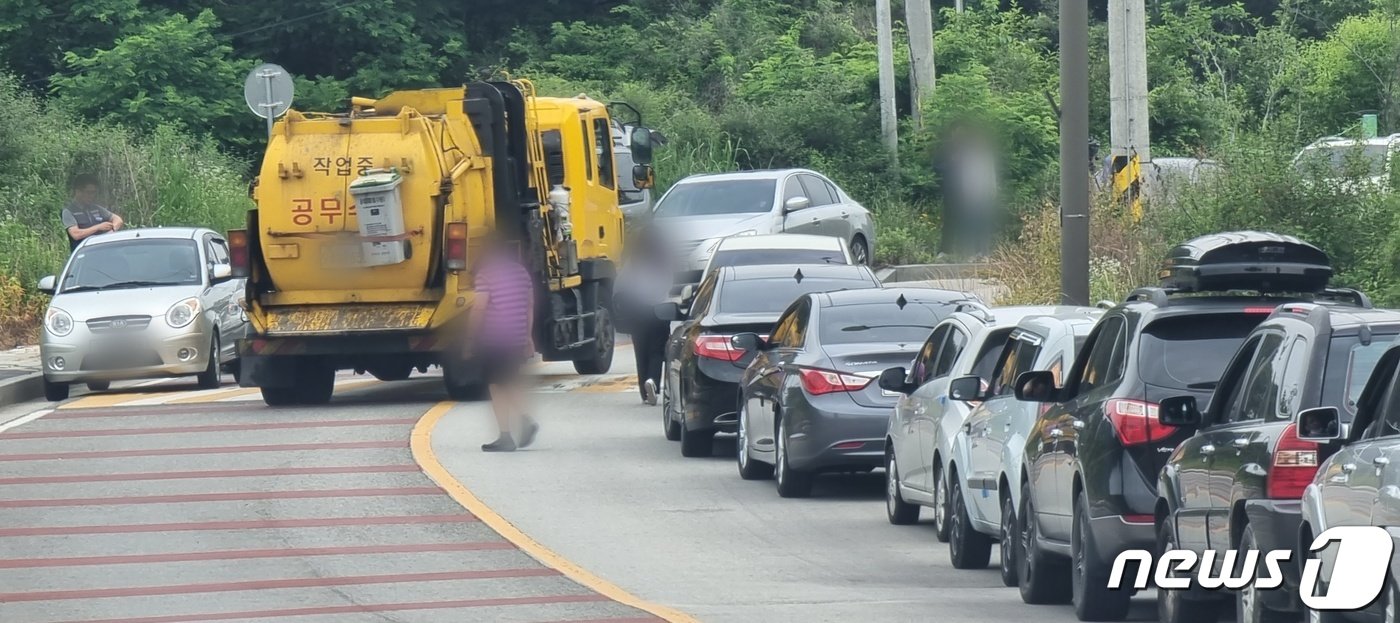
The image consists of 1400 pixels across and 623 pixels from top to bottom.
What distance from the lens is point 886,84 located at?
3956 centimetres

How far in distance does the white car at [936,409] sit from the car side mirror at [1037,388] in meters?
2.15

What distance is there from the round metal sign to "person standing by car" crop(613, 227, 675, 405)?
15.0 ft

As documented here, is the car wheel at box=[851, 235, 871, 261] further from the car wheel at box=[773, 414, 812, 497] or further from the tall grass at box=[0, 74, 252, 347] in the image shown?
the car wheel at box=[773, 414, 812, 497]

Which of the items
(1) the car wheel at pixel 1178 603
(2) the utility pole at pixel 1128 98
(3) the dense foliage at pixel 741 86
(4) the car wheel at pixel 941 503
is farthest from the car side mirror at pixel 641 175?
(1) the car wheel at pixel 1178 603

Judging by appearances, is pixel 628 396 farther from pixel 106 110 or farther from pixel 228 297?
pixel 106 110

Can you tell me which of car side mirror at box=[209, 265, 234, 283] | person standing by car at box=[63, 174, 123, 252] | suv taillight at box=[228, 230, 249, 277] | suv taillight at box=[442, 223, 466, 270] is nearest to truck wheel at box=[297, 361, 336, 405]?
suv taillight at box=[228, 230, 249, 277]

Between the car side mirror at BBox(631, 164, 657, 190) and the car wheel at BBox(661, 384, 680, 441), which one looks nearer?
the car wheel at BBox(661, 384, 680, 441)

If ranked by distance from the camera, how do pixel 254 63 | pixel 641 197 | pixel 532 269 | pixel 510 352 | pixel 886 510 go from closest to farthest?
pixel 886 510
pixel 510 352
pixel 532 269
pixel 641 197
pixel 254 63

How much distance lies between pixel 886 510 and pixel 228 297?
1106cm

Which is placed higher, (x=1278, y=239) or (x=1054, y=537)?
(x=1278, y=239)

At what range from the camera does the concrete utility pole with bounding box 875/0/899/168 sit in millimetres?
39250

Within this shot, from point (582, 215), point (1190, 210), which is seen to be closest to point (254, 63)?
point (582, 215)

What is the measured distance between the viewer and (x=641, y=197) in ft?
100

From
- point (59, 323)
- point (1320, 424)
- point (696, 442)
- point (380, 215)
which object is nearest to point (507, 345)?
point (696, 442)
